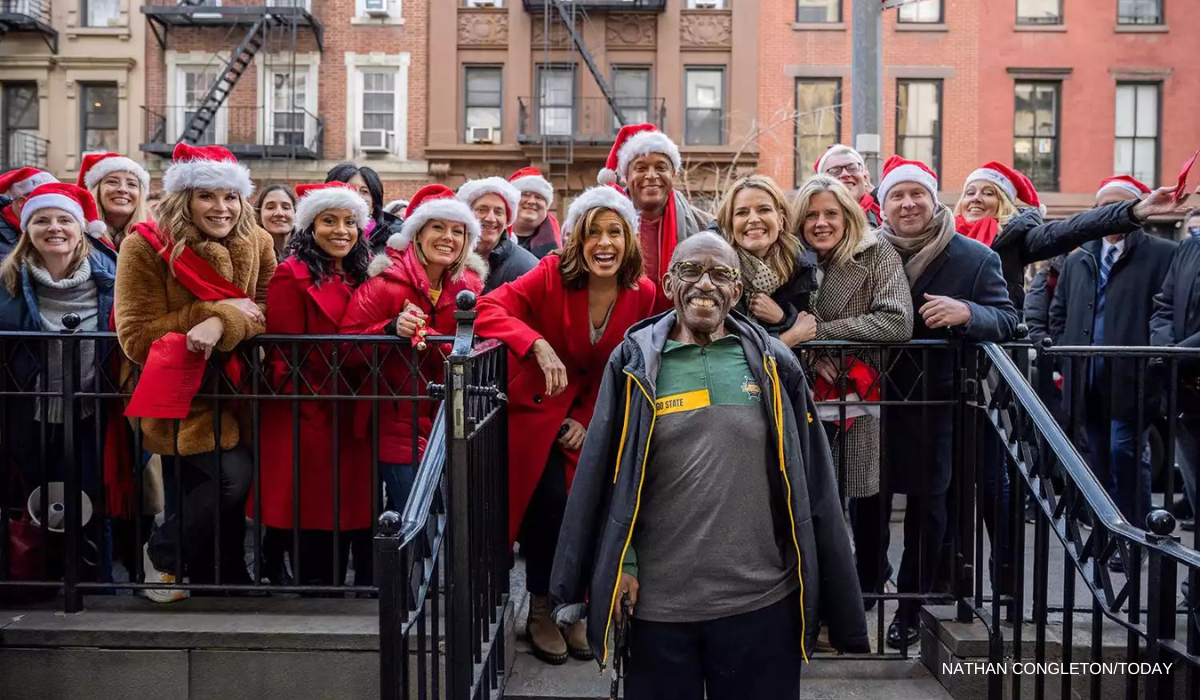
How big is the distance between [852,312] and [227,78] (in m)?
21.9

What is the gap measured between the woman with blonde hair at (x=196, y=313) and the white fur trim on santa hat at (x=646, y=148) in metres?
1.85

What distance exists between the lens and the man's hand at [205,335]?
406 cm

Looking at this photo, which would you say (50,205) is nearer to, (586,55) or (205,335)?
(205,335)

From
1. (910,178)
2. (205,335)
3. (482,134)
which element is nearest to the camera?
(205,335)

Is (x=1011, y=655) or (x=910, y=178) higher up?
(x=910, y=178)

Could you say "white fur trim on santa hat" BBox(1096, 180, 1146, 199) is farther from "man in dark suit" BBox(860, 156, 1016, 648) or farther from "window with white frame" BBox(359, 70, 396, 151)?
"window with white frame" BBox(359, 70, 396, 151)

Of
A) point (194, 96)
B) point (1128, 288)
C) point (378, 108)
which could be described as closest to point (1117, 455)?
point (1128, 288)

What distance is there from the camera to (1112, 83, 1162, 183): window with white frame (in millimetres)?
22625

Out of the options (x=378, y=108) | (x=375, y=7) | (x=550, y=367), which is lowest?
(x=550, y=367)

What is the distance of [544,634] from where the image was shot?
422 centimetres

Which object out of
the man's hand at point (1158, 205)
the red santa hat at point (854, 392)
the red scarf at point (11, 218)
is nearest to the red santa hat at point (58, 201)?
the red scarf at point (11, 218)

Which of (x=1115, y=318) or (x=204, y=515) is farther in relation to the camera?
(x=1115, y=318)

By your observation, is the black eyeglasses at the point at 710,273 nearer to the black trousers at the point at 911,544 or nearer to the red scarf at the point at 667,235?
the red scarf at the point at 667,235

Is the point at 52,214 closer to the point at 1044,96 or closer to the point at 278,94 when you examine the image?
the point at 278,94
